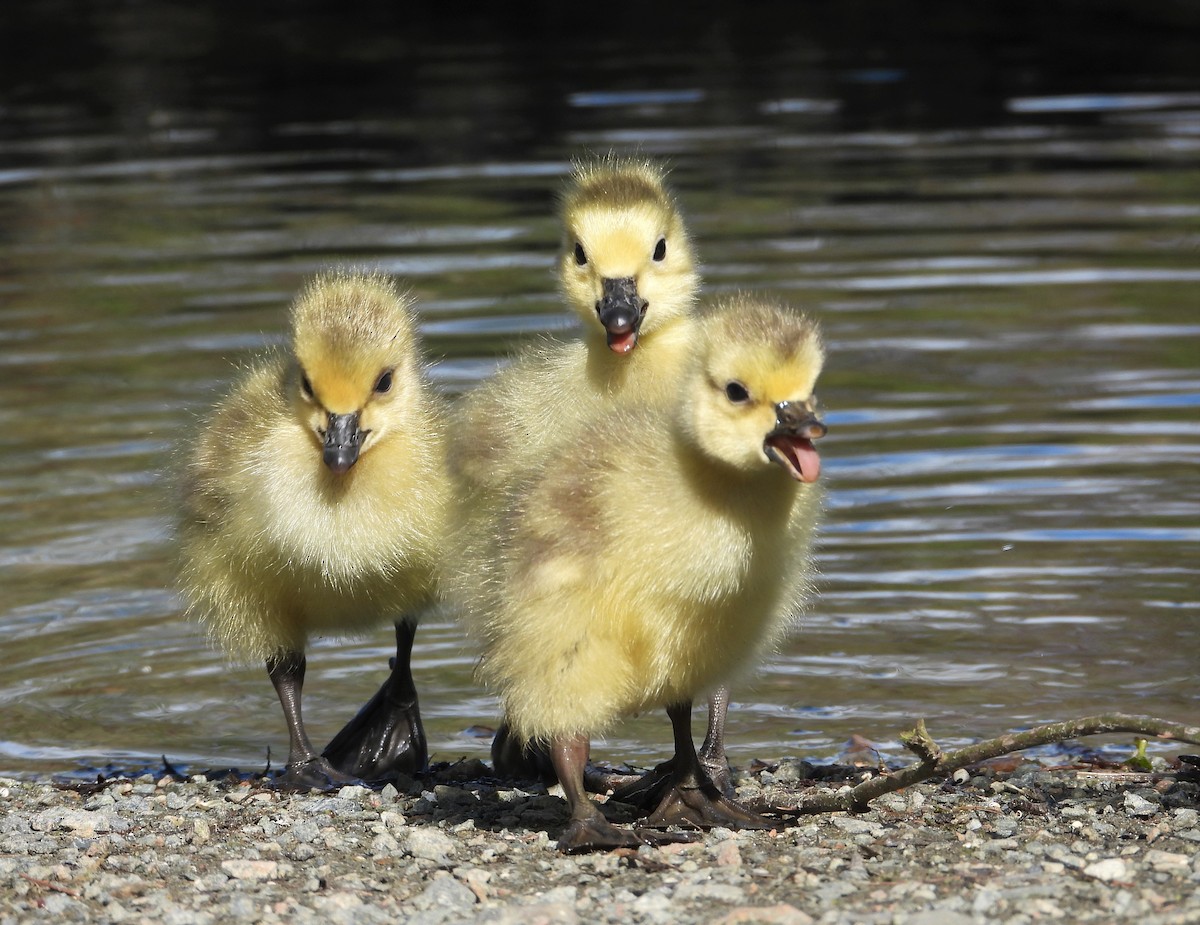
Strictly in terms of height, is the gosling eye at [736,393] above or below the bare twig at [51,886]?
above

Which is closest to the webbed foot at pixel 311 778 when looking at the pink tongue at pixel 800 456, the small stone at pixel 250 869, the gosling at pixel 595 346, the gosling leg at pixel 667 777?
the gosling at pixel 595 346

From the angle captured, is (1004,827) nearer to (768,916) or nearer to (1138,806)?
(1138,806)

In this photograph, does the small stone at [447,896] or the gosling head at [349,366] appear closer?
the small stone at [447,896]

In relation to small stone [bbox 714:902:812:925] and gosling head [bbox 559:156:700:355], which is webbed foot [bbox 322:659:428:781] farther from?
small stone [bbox 714:902:812:925]

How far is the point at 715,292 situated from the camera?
38.8 ft

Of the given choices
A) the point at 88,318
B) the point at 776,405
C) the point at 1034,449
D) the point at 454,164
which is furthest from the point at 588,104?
the point at 776,405

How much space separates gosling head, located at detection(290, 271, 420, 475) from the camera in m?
6.49

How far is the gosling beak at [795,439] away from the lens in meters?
5.41

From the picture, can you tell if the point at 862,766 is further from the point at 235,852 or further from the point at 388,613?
the point at 235,852

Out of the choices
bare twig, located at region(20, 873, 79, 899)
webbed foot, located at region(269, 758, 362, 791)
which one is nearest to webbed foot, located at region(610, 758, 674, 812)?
webbed foot, located at region(269, 758, 362, 791)

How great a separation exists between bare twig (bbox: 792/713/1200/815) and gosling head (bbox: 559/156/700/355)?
161 cm

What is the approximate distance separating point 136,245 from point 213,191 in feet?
6.24

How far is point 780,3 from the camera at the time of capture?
25906mm

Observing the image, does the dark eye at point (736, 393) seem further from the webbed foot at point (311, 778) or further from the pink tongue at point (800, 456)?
the webbed foot at point (311, 778)
